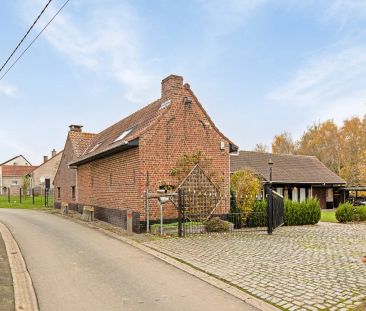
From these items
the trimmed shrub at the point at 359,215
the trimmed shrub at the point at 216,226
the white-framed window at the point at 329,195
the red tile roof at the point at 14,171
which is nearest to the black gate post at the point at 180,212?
the trimmed shrub at the point at 216,226

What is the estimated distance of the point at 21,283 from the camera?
22.5ft

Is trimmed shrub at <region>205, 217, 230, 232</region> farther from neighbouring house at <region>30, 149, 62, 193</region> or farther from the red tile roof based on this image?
the red tile roof

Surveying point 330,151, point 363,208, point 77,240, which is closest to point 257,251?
point 77,240

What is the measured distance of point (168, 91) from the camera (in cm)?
1568

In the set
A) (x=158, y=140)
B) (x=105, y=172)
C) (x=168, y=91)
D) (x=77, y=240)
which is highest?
(x=168, y=91)

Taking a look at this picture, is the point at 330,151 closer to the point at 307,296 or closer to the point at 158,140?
the point at 158,140

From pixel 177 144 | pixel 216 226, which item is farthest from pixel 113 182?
pixel 216 226

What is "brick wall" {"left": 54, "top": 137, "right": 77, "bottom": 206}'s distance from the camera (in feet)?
81.6

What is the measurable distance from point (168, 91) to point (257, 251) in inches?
327

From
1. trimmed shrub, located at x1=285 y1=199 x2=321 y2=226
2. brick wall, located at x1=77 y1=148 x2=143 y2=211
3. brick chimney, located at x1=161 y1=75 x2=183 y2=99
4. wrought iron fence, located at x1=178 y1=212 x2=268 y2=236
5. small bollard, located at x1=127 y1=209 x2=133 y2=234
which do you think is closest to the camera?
Result: wrought iron fence, located at x1=178 y1=212 x2=268 y2=236

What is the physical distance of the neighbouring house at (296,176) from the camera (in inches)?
1177

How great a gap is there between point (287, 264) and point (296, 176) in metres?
23.9

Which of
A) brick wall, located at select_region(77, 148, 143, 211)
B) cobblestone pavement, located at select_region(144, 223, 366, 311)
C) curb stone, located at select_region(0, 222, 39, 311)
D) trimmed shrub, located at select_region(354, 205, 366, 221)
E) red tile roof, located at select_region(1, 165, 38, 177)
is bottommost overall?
trimmed shrub, located at select_region(354, 205, 366, 221)

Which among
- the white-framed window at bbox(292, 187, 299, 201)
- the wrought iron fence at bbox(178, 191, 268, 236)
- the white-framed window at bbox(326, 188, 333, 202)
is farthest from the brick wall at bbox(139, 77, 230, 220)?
the white-framed window at bbox(326, 188, 333, 202)
